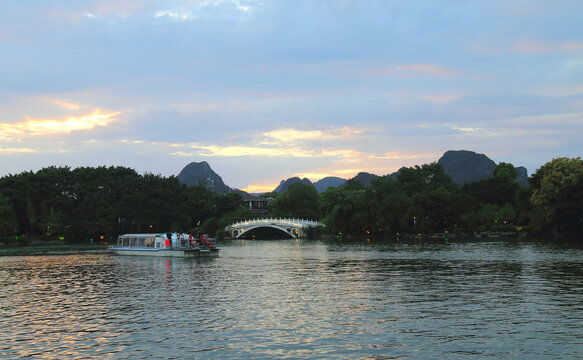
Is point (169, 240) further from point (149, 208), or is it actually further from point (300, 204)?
point (300, 204)

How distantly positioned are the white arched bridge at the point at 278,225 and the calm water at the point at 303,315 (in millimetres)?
93941

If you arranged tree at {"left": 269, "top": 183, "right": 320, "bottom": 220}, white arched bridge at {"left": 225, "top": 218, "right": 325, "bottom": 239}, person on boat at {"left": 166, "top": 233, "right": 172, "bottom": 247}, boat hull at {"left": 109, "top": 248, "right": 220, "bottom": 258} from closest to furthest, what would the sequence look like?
boat hull at {"left": 109, "top": 248, "right": 220, "bottom": 258} < person on boat at {"left": 166, "top": 233, "right": 172, "bottom": 247} < white arched bridge at {"left": 225, "top": 218, "right": 325, "bottom": 239} < tree at {"left": 269, "top": 183, "right": 320, "bottom": 220}

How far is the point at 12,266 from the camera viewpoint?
193 ft

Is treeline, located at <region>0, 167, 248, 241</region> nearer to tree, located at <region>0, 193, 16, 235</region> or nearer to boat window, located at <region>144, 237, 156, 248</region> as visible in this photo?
tree, located at <region>0, 193, 16, 235</region>

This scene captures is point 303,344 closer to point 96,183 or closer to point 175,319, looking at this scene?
point 175,319

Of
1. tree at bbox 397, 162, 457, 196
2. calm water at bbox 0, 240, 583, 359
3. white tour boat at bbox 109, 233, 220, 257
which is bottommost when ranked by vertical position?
calm water at bbox 0, 240, 583, 359

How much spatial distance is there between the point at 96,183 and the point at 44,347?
395 ft

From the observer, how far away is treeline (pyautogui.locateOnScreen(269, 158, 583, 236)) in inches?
3637

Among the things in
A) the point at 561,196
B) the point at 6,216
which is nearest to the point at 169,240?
the point at 561,196

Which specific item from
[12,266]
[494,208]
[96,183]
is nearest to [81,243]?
[96,183]

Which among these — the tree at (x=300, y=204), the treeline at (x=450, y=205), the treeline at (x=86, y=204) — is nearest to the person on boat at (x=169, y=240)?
the treeline at (x=86, y=204)

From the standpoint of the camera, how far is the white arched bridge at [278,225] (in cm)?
13850

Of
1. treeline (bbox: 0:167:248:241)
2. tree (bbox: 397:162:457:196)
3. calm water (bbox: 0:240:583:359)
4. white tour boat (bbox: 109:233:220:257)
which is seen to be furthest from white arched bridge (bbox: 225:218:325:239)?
calm water (bbox: 0:240:583:359)

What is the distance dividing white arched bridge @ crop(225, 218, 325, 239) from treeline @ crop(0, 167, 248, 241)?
49.1 feet
